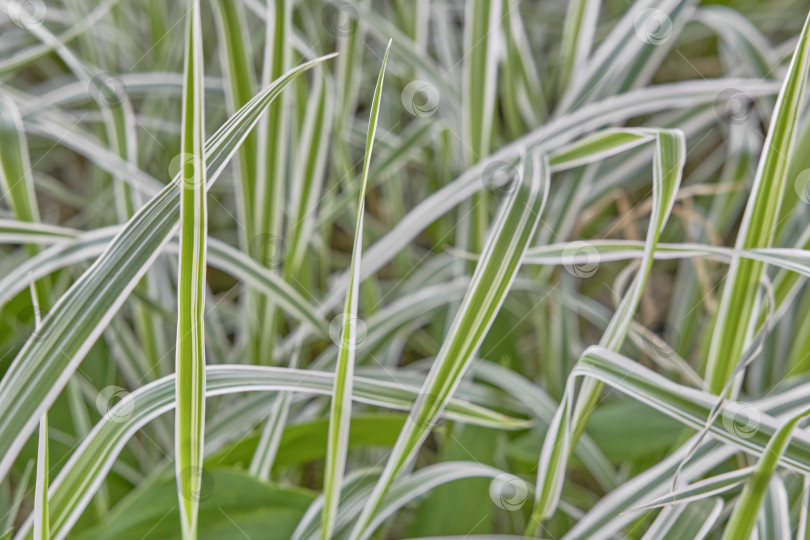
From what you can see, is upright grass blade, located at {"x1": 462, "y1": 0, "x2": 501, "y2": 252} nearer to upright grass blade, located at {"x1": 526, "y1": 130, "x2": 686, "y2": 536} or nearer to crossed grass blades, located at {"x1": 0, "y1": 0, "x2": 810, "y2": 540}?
crossed grass blades, located at {"x1": 0, "y1": 0, "x2": 810, "y2": 540}

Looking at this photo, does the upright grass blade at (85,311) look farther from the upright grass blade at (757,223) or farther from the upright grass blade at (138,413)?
the upright grass blade at (757,223)

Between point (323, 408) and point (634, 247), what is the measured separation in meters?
0.22

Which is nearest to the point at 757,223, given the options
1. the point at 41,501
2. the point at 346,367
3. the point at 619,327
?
the point at 619,327

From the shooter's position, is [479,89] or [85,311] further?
[479,89]

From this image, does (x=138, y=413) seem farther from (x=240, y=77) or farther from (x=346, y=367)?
(x=240, y=77)

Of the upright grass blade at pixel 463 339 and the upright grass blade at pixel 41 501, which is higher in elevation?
the upright grass blade at pixel 463 339

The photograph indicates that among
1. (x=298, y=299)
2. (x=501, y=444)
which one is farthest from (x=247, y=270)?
(x=501, y=444)

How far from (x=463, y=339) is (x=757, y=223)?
136 mm

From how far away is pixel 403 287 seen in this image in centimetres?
47

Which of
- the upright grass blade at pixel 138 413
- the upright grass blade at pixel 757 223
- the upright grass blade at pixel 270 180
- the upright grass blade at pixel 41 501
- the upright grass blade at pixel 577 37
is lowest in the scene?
the upright grass blade at pixel 41 501

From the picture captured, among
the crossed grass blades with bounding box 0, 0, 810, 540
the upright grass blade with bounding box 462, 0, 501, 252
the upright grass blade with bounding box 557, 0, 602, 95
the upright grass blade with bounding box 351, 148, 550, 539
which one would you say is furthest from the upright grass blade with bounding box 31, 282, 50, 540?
the upright grass blade with bounding box 557, 0, 602, 95

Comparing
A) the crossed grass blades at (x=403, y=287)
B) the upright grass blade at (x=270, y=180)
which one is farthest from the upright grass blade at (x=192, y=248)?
the upright grass blade at (x=270, y=180)

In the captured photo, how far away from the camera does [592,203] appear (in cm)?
49

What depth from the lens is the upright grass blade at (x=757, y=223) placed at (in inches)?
10.4
